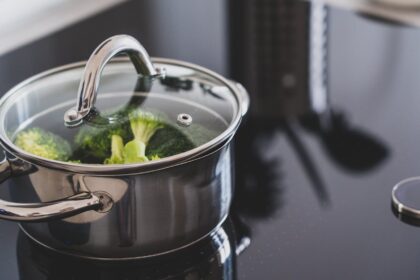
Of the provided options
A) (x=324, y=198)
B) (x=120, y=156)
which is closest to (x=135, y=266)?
(x=120, y=156)

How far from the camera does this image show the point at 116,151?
2.56 ft

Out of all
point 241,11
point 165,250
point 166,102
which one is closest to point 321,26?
point 241,11

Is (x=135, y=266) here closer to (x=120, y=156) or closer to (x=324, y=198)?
(x=120, y=156)

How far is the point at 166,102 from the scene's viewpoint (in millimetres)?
855

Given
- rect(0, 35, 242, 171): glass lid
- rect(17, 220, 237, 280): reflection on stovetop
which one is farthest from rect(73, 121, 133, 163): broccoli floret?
rect(17, 220, 237, 280): reflection on stovetop

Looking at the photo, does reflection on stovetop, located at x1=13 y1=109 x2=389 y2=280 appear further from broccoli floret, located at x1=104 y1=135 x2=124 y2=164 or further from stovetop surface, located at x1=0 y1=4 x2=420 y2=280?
broccoli floret, located at x1=104 y1=135 x2=124 y2=164

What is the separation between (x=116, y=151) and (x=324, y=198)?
27 cm

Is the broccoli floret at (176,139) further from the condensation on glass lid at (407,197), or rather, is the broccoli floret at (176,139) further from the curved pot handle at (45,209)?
the condensation on glass lid at (407,197)

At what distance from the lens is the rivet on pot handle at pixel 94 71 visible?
0.75m

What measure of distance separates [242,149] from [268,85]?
190 millimetres

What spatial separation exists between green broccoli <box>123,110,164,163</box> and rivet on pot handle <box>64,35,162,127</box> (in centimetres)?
5

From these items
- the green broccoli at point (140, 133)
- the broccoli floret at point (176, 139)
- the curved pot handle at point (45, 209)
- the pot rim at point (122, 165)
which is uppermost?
the pot rim at point (122, 165)

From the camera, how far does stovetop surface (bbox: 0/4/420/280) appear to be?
794 millimetres

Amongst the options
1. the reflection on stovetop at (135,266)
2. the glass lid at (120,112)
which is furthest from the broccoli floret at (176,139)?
the reflection on stovetop at (135,266)
